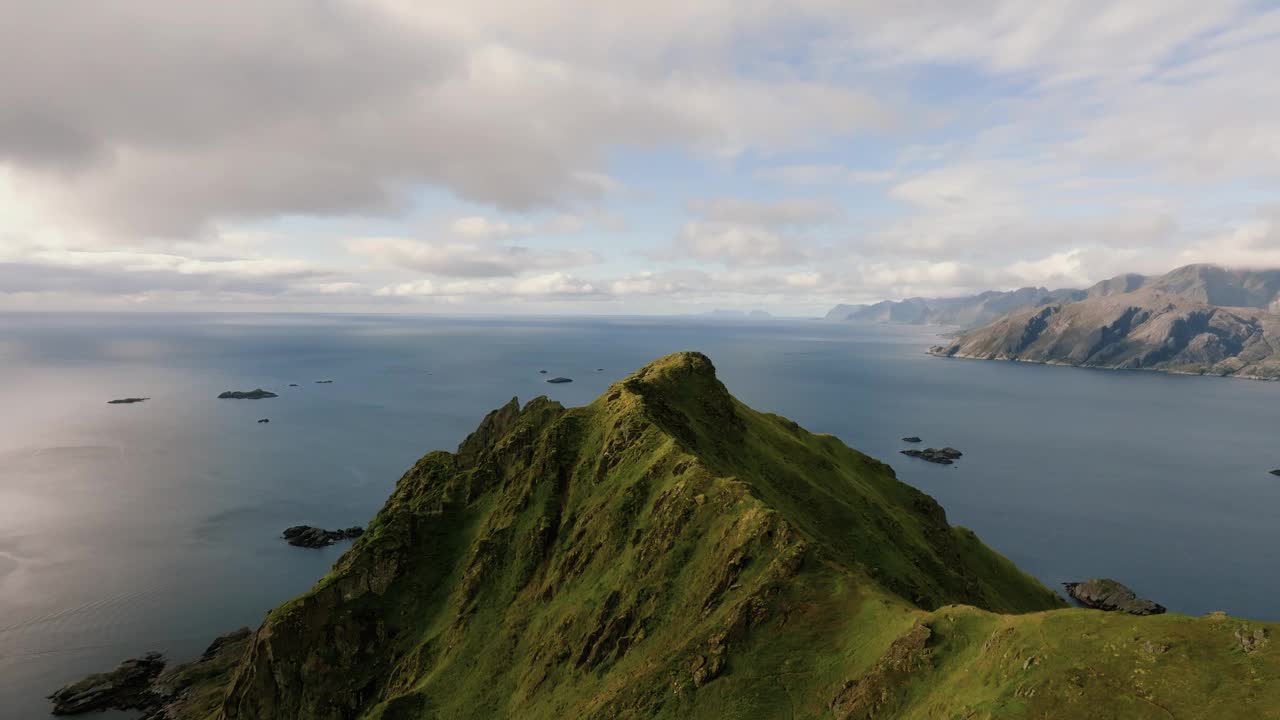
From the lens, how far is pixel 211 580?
434 ft

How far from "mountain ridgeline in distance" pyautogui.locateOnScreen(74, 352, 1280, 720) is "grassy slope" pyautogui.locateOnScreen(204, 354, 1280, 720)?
20 centimetres

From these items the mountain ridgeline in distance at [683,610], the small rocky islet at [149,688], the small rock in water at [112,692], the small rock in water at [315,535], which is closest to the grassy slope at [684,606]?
the mountain ridgeline in distance at [683,610]

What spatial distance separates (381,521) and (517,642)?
3084cm

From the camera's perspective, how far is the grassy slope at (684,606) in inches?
1483

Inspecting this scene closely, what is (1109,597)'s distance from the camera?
407 ft

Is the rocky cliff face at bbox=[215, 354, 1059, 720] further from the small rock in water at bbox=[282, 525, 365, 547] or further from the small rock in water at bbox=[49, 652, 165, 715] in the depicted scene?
the small rock in water at bbox=[282, 525, 365, 547]

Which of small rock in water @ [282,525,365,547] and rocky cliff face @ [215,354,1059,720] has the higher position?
rocky cliff face @ [215,354,1059,720]

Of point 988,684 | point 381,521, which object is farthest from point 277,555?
point 988,684

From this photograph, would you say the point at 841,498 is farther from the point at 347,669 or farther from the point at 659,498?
the point at 347,669

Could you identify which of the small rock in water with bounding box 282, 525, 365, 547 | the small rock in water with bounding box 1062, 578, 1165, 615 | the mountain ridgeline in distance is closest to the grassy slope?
the mountain ridgeline in distance

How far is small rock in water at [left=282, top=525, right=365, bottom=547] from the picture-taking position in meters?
150

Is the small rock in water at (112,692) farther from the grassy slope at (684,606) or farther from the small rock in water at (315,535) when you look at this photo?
the small rock in water at (315,535)

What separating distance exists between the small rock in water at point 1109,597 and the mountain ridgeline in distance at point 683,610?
100ft

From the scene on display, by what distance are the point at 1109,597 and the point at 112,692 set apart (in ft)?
601
